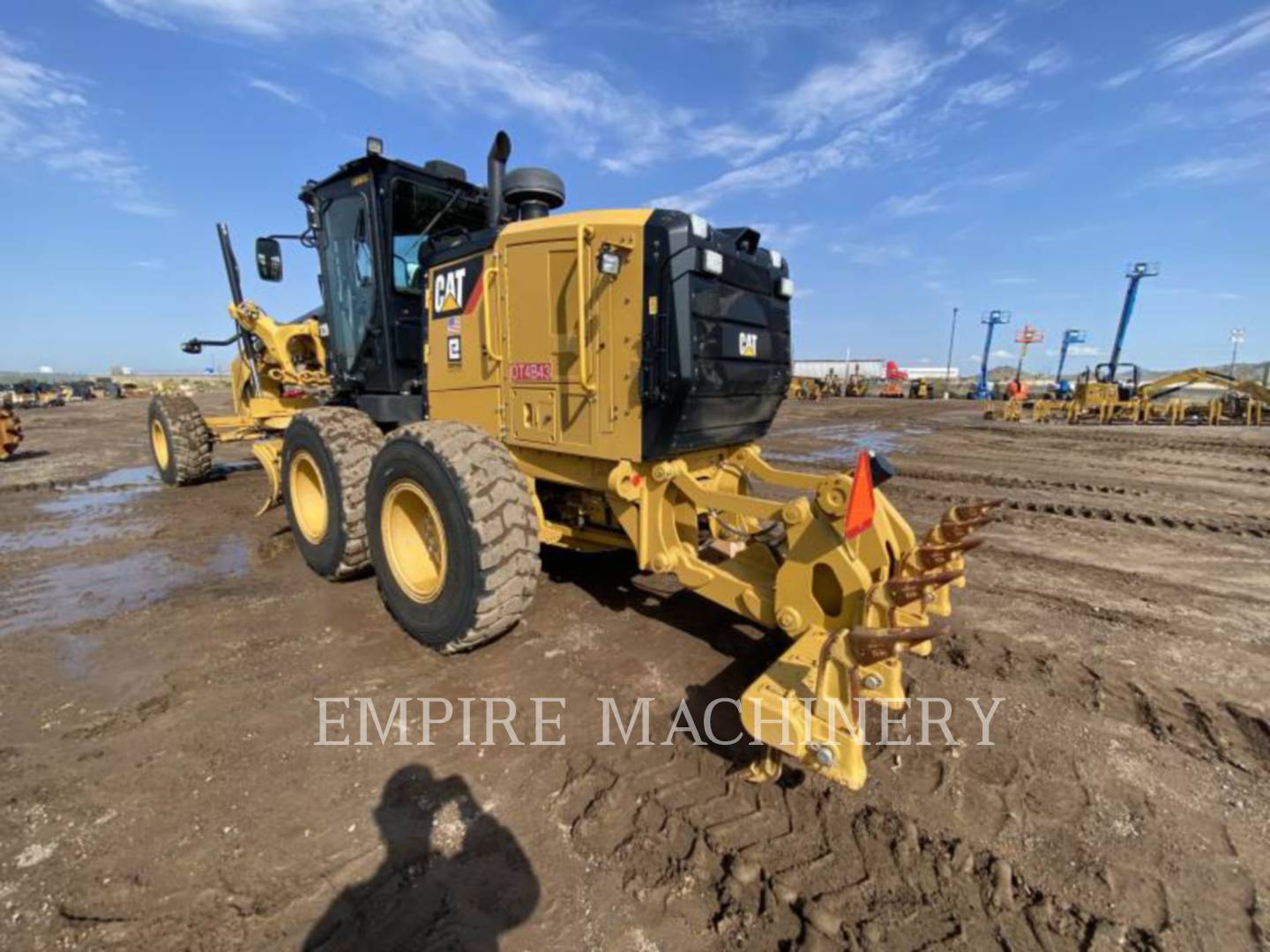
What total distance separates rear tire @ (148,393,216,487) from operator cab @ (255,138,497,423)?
4.61 meters

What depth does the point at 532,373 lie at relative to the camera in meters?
3.55

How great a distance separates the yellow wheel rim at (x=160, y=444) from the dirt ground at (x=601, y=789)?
450 centimetres

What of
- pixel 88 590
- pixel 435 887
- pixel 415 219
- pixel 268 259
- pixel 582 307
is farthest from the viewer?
pixel 268 259

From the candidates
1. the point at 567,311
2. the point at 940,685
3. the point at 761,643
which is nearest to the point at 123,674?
the point at 567,311

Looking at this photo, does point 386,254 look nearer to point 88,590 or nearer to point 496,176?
point 496,176

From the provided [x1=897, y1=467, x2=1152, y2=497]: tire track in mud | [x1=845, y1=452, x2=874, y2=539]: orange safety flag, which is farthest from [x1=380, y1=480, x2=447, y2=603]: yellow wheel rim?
[x1=897, y1=467, x2=1152, y2=497]: tire track in mud

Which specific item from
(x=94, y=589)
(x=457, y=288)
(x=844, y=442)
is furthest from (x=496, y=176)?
(x=844, y=442)

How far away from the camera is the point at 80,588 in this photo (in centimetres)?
466

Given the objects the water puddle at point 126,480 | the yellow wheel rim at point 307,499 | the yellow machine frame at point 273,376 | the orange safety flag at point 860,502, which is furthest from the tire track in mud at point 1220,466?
the water puddle at point 126,480

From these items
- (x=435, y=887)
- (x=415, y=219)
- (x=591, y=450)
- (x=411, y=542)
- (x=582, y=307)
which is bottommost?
(x=435, y=887)

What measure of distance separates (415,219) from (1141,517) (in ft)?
27.1

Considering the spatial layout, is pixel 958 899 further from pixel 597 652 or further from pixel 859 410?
pixel 859 410

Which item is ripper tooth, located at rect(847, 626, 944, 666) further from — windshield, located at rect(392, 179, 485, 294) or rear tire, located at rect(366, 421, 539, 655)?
windshield, located at rect(392, 179, 485, 294)

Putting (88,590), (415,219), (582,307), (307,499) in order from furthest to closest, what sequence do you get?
(307,499), (415,219), (88,590), (582,307)
